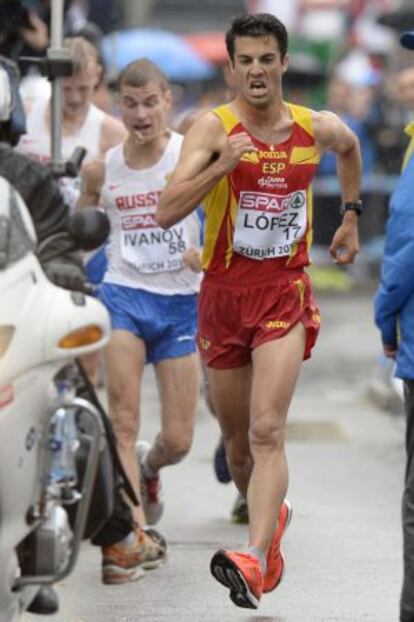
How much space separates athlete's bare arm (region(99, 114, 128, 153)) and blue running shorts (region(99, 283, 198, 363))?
1411mm

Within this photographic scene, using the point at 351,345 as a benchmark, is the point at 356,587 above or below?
above

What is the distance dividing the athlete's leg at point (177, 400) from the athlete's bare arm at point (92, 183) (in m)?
0.81

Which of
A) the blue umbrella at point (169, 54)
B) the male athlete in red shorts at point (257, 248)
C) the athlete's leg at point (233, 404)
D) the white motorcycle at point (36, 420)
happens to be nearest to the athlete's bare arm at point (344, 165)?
the male athlete in red shorts at point (257, 248)

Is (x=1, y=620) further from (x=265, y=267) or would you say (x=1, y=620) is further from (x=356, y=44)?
(x=356, y=44)

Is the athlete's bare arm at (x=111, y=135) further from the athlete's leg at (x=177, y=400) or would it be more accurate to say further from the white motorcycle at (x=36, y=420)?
the white motorcycle at (x=36, y=420)

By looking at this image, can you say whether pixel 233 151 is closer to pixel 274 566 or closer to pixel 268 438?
pixel 268 438

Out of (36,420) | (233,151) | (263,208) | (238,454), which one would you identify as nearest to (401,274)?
(233,151)

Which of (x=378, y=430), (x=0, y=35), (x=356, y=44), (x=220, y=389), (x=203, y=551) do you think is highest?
(x=0, y=35)

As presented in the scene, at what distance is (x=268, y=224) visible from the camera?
9297 millimetres

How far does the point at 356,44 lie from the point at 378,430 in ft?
78.3

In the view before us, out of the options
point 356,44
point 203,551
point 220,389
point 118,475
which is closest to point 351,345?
point 203,551

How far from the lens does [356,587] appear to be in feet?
32.8

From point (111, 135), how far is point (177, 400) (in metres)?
2.01

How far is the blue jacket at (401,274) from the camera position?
845cm
